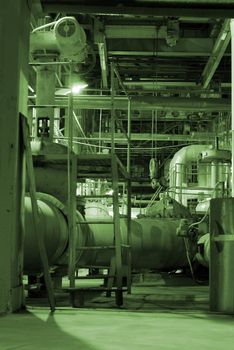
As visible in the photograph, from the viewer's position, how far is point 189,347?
2637mm

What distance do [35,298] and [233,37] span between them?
3527 mm

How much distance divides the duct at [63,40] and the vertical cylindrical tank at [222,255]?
284cm

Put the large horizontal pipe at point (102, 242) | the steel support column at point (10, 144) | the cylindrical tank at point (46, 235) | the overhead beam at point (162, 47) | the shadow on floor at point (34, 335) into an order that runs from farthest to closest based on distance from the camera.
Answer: the overhead beam at point (162, 47) < the large horizontal pipe at point (102, 242) < the cylindrical tank at point (46, 235) < the steel support column at point (10, 144) < the shadow on floor at point (34, 335)

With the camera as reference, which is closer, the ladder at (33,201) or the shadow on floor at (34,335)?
the shadow on floor at (34,335)

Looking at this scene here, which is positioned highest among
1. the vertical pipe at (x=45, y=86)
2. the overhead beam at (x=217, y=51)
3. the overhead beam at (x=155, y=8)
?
the overhead beam at (x=217, y=51)

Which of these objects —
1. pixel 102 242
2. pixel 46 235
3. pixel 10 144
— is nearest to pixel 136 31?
pixel 102 242

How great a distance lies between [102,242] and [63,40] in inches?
99.1

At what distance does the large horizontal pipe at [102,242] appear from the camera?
4.89 meters

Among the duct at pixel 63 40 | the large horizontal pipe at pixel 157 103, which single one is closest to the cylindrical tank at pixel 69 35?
the duct at pixel 63 40

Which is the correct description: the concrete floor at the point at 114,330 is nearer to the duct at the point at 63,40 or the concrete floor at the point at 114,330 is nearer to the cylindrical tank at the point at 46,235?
the cylindrical tank at the point at 46,235

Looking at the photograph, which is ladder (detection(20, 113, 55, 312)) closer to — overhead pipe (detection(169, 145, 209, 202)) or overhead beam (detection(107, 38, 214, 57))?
overhead beam (detection(107, 38, 214, 57))

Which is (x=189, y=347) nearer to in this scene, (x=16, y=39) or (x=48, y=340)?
(x=48, y=340)

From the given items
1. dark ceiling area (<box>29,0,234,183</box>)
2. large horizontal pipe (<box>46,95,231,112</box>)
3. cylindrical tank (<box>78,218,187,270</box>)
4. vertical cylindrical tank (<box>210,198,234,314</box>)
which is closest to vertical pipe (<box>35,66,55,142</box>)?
dark ceiling area (<box>29,0,234,183</box>)

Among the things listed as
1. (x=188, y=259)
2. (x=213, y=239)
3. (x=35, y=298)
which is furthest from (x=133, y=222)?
(x=213, y=239)
